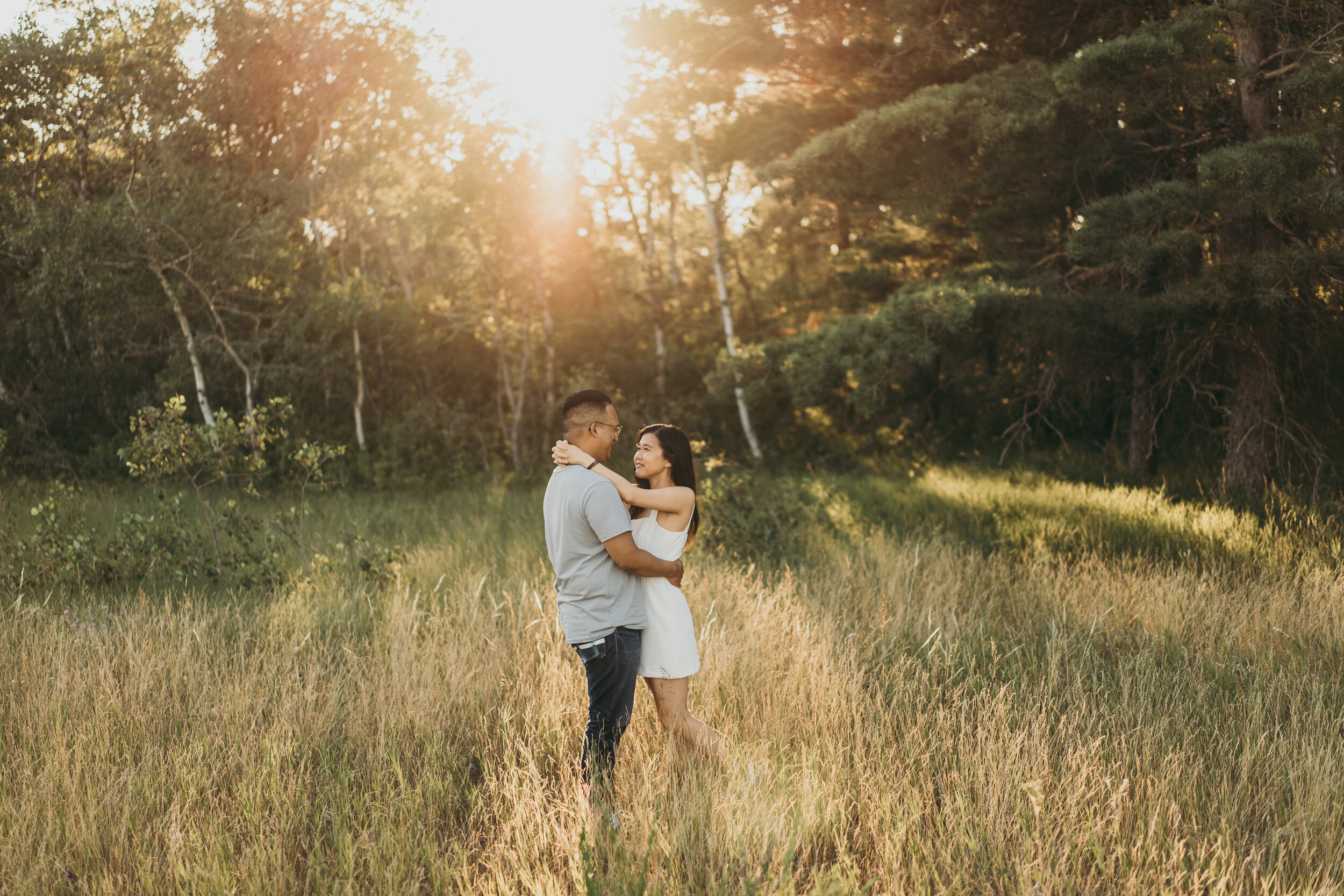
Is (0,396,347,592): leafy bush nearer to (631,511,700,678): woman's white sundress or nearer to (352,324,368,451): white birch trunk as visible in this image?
(631,511,700,678): woman's white sundress

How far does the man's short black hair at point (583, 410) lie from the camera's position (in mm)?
3102

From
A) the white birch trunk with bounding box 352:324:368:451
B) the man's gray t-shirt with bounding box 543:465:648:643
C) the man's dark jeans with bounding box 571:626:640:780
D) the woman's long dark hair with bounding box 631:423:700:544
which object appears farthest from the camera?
the white birch trunk with bounding box 352:324:368:451

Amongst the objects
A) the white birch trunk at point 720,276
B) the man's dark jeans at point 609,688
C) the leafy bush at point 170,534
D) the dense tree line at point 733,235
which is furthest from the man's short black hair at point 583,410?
the white birch trunk at point 720,276

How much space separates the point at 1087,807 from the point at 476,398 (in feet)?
53.7

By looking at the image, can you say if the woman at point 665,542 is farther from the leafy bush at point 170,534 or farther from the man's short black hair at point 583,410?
the leafy bush at point 170,534

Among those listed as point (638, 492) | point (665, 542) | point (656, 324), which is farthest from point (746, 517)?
point (656, 324)

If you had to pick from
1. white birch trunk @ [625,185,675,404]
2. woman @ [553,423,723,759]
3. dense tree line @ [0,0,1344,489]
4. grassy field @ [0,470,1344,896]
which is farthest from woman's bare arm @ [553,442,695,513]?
white birch trunk @ [625,185,675,404]

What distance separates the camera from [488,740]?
399cm

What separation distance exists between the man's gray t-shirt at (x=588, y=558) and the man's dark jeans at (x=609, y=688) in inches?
2.0

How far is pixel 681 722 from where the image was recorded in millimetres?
3287

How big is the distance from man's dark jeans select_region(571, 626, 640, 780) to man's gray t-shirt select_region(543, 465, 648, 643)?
0.05m

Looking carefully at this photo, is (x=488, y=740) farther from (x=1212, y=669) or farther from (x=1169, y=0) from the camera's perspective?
(x=1169, y=0)

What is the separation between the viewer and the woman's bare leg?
10.7 feet

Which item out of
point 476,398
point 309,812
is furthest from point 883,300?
point 309,812
